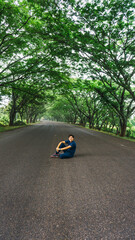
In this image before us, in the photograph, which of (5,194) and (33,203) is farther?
(5,194)

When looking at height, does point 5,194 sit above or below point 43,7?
below

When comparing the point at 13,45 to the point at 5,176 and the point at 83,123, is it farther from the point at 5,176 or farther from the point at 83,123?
the point at 83,123

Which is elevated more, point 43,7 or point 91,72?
point 43,7

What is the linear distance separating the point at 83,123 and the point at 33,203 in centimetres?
4151

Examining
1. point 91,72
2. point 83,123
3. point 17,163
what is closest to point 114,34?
point 91,72

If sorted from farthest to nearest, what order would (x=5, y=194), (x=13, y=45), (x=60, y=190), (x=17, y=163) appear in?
(x=13, y=45) < (x=17, y=163) < (x=60, y=190) < (x=5, y=194)

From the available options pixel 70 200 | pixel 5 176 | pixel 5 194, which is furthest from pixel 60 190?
pixel 5 176

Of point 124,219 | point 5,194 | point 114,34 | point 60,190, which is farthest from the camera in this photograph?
point 114,34

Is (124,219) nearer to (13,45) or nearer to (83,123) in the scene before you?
(13,45)

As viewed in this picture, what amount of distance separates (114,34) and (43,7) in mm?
5238

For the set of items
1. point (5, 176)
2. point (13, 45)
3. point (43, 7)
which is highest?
point (43, 7)

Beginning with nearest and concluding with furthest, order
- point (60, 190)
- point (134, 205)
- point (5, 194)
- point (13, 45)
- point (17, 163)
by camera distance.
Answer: point (134, 205), point (5, 194), point (60, 190), point (17, 163), point (13, 45)

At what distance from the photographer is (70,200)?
121 inches

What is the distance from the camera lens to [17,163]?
18.1 feet
